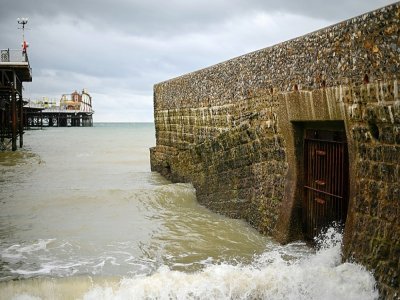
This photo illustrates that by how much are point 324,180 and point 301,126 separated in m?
0.93

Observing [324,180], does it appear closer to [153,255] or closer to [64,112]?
[153,255]

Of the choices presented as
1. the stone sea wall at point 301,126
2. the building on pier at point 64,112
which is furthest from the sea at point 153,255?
the building on pier at point 64,112

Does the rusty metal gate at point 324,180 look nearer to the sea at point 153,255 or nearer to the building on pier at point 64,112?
the sea at point 153,255

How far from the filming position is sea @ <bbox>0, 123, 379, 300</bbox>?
15.2 feet

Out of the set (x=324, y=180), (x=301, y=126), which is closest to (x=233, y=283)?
(x=324, y=180)

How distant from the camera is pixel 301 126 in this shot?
6.16 meters

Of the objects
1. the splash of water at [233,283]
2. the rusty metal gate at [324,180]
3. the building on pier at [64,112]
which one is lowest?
the splash of water at [233,283]

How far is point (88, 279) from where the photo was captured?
4.88 metres

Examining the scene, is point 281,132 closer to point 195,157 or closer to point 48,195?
point 195,157

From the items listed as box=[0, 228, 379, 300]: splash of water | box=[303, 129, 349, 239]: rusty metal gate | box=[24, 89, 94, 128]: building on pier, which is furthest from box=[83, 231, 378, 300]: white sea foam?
box=[24, 89, 94, 128]: building on pier

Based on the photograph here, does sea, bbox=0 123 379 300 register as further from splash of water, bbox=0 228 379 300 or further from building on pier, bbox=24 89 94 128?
building on pier, bbox=24 89 94 128

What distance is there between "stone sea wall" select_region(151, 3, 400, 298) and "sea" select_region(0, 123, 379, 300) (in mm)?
367

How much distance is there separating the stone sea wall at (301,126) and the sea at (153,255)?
0.37m

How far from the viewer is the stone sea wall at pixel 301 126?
A: 418 centimetres
